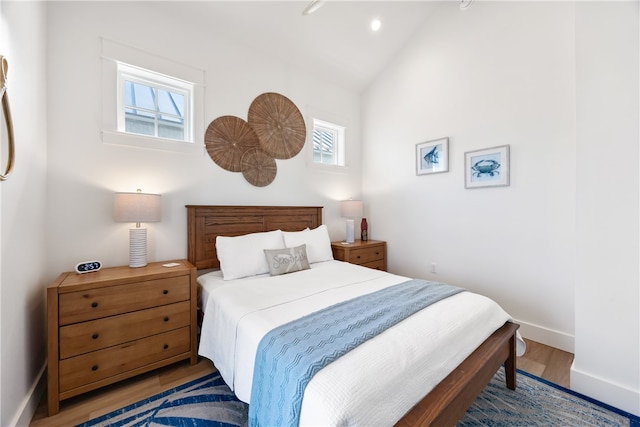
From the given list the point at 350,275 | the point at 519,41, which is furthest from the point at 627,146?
the point at 350,275

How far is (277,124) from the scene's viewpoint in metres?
3.22

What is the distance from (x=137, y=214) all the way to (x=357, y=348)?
6.21 ft

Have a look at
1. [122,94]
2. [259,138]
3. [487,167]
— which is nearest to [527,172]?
[487,167]

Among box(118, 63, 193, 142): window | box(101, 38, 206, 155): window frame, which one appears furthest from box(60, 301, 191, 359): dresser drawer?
box(118, 63, 193, 142): window

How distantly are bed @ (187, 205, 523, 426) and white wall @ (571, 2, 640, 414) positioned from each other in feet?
1.71

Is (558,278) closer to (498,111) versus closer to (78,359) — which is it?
(498,111)

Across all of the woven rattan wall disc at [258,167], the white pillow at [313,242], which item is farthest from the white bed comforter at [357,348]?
the woven rattan wall disc at [258,167]

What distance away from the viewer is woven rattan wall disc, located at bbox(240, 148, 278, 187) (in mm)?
2975

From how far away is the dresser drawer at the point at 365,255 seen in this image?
11.1ft

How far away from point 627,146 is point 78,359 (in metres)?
3.71

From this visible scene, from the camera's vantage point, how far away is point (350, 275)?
240 cm

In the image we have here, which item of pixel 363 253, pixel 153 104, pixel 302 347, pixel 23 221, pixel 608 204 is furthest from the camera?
pixel 363 253

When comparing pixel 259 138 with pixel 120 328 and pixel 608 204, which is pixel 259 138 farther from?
pixel 608 204

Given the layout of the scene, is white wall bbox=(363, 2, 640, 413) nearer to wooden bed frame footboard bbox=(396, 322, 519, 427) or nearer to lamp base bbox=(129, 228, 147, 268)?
wooden bed frame footboard bbox=(396, 322, 519, 427)
